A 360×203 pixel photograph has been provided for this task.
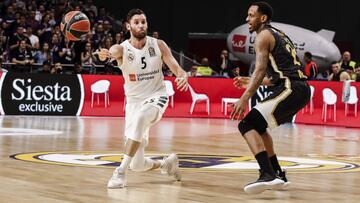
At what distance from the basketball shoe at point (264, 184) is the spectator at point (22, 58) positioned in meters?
15.8

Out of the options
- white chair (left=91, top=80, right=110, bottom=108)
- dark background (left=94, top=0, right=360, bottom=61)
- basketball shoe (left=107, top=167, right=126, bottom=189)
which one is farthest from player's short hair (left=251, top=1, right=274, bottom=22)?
dark background (left=94, top=0, right=360, bottom=61)

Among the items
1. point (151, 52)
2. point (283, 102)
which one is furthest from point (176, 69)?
point (283, 102)

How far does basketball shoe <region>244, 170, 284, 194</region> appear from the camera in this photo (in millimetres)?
8242

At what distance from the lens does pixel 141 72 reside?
9234mm

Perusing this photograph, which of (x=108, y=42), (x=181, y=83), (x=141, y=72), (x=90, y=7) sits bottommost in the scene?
(x=181, y=83)

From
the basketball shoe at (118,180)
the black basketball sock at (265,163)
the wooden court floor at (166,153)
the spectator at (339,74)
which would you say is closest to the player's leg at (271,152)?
the wooden court floor at (166,153)

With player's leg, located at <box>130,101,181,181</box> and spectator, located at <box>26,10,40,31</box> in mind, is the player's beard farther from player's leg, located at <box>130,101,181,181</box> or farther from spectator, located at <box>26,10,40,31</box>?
spectator, located at <box>26,10,40,31</box>

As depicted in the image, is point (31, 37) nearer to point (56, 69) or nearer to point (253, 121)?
point (56, 69)

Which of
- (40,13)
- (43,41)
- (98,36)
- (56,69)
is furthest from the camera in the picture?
(40,13)

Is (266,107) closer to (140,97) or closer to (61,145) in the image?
(140,97)

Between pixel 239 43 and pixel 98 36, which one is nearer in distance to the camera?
pixel 98 36

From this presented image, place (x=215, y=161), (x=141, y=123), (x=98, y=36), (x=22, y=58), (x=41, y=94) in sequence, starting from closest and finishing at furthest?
(x=141, y=123), (x=215, y=161), (x=41, y=94), (x=22, y=58), (x=98, y=36)

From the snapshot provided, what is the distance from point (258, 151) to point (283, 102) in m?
0.59

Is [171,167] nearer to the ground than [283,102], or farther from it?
nearer to the ground
